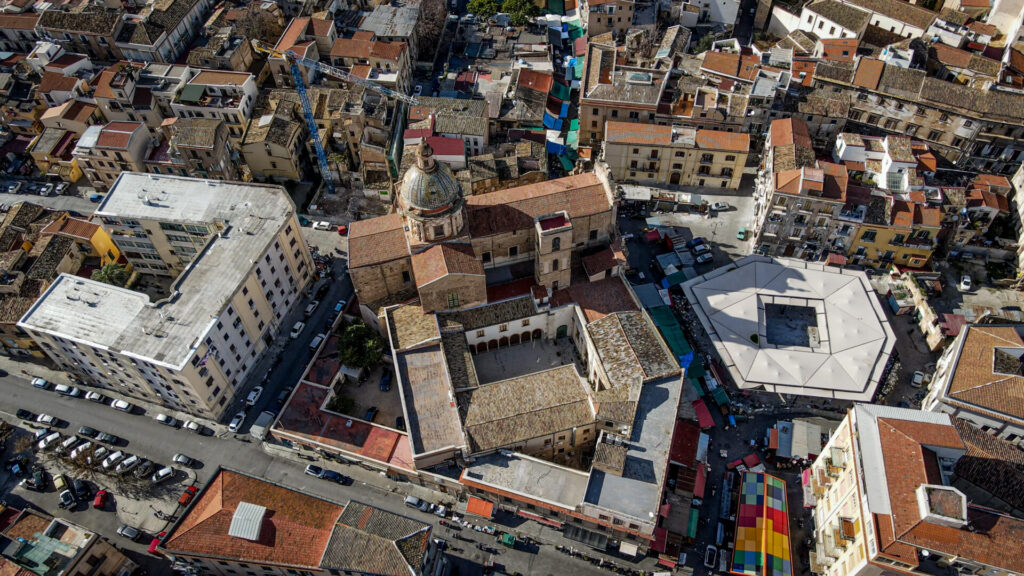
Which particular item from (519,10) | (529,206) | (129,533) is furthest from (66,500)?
(519,10)

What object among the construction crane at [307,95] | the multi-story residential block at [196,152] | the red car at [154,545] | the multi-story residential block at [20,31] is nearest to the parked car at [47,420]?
the red car at [154,545]

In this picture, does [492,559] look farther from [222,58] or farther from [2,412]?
[222,58]

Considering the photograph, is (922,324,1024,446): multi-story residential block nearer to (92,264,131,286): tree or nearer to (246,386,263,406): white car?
(246,386,263,406): white car

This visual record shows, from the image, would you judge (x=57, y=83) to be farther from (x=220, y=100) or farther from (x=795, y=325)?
(x=795, y=325)

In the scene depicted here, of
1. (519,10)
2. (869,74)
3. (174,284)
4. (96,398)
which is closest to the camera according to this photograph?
(174,284)

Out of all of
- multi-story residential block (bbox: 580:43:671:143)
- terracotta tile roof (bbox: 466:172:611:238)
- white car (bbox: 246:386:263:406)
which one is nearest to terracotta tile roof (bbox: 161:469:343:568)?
white car (bbox: 246:386:263:406)
